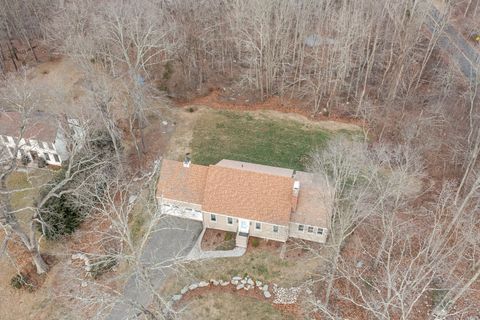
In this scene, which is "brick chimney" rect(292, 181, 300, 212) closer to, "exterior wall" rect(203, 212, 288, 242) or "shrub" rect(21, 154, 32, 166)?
"exterior wall" rect(203, 212, 288, 242)

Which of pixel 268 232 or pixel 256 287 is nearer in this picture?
pixel 256 287

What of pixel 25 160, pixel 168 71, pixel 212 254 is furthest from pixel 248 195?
pixel 168 71

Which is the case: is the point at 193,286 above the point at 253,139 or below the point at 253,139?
below

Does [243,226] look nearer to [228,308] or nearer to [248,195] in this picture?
[248,195]

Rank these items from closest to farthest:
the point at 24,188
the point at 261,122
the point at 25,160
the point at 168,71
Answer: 1. the point at 24,188
2. the point at 25,160
3. the point at 261,122
4. the point at 168,71

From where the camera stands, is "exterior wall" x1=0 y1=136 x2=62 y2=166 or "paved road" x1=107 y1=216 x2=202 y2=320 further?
"exterior wall" x1=0 y1=136 x2=62 y2=166

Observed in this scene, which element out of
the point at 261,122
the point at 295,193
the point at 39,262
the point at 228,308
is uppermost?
the point at 295,193

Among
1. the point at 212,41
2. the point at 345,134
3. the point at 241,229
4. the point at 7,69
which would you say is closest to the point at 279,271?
the point at 241,229

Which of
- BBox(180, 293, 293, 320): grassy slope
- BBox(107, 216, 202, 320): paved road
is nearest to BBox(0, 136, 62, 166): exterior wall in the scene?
BBox(107, 216, 202, 320): paved road
